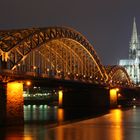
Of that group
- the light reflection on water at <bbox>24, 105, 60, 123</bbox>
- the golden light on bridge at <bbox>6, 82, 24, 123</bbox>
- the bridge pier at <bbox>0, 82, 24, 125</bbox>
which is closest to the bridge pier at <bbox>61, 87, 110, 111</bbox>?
the light reflection on water at <bbox>24, 105, 60, 123</bbox>

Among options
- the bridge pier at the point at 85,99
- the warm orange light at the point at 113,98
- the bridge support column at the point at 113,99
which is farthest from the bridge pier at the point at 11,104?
the warm orange light at the point at 113,98

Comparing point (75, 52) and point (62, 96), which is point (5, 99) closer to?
point (75, 52)

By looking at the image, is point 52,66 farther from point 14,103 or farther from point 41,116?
point 14,103

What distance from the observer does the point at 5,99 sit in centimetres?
Answer: 6838

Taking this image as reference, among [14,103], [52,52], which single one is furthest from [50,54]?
[14,103]

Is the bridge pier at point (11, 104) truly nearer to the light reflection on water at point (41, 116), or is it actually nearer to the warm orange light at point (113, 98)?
the light reflection on water at point (41, 116)

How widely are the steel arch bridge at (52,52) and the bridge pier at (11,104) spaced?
411cm

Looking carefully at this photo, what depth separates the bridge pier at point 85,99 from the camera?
144m

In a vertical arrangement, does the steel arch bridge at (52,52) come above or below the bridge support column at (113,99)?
above

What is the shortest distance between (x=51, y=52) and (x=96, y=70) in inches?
1693

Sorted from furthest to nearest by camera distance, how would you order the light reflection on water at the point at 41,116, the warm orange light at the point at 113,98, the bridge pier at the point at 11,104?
1. the warm orange light at the point at 113,98
2. the light reflection on water at the point at 41,116
3. the bridge pier at the point at 11,104

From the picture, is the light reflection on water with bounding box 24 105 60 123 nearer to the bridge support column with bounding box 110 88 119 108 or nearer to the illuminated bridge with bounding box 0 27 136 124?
the illuminated bridge with bounding box 0 27 136 124

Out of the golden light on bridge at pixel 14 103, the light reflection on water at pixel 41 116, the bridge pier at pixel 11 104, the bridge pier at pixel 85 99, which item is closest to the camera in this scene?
the bridge pier at pixel 11 104

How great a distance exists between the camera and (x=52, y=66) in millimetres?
118312
